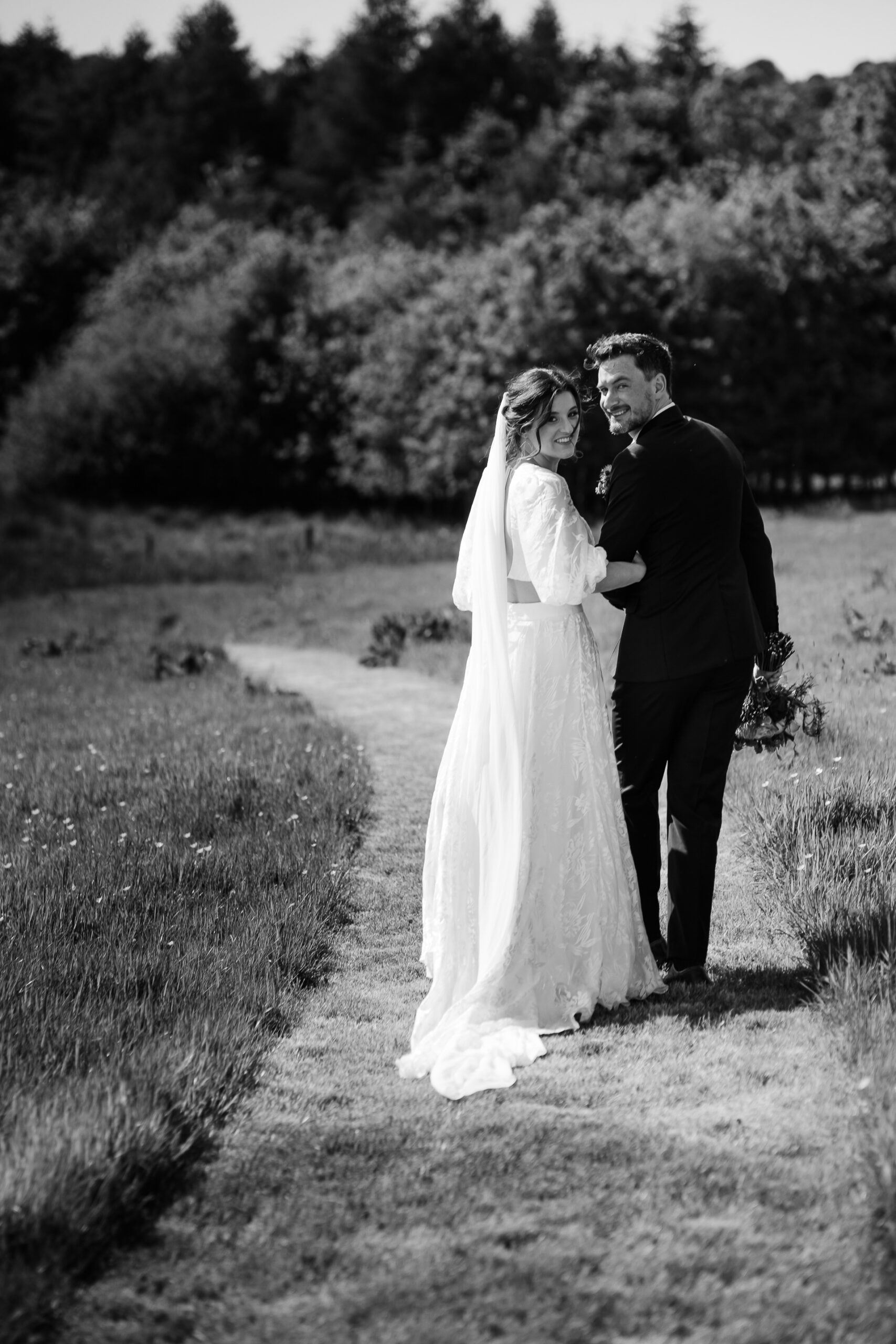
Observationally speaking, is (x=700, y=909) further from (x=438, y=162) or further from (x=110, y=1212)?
(x=438, y=162)

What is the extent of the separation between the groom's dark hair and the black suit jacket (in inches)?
6.6

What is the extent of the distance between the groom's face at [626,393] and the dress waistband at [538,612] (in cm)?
71

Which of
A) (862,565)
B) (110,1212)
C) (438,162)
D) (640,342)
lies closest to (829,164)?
(438,162)

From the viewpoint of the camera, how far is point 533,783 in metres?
5.22

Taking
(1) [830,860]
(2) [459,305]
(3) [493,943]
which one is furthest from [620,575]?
(2) [459,305]

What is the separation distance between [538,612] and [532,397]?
816mm

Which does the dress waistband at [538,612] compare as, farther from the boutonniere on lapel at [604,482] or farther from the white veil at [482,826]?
the boutonniere on lapel at [604,482]

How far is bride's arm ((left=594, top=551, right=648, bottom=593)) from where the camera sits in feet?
16.7

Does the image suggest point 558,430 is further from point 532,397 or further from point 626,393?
point 626,393

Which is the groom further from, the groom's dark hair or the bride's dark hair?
the bride's dark hair

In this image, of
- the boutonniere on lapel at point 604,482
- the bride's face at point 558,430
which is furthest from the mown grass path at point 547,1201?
the bride's face at point 558,430

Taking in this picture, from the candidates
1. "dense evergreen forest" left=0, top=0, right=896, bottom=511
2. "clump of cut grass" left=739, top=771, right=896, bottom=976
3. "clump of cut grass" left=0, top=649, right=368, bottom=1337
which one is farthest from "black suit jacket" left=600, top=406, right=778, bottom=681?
"dense evergreen forest" left=0, top=0, right=896, bottom=511

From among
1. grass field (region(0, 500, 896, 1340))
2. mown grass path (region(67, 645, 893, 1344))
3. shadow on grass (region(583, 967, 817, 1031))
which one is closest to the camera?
mown grass path (region(67, 645, 893, 1344))

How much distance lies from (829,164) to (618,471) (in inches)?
1894
